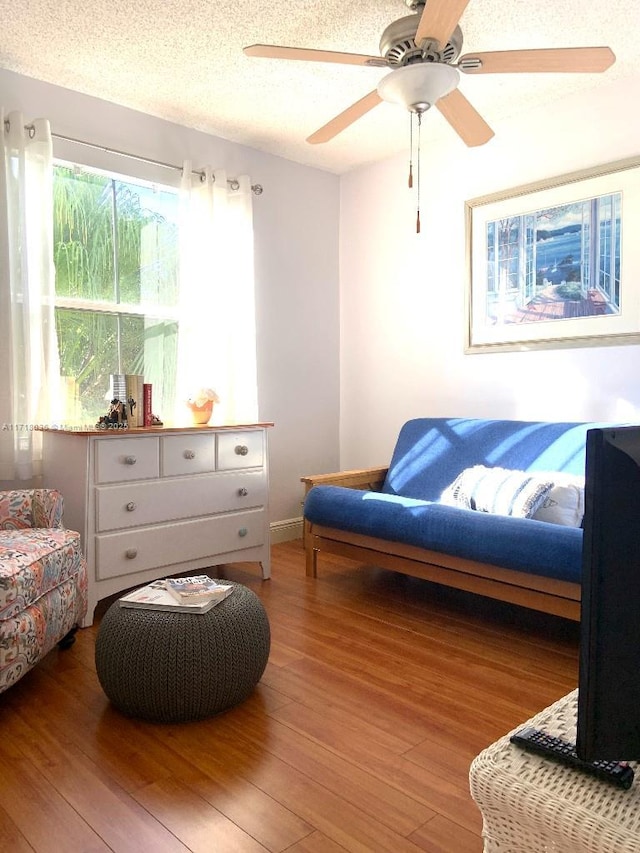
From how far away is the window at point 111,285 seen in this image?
3270mm

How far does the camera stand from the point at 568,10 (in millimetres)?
2527

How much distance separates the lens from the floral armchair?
6.44 ft

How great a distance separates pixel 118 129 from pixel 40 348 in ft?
4.23

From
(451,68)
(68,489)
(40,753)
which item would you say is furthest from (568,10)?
(40,753)

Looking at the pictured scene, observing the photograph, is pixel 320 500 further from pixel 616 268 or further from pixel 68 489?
pixel 616 268

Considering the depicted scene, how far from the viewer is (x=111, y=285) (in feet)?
11.2

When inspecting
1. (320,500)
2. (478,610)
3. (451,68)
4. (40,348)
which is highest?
(451,68)

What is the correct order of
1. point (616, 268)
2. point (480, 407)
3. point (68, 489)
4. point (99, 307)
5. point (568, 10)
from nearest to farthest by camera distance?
point (568, 10) → point (68, 489) → point (616, 268) → point (99, 307) → point (480, 407)

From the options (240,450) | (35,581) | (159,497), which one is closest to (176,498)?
(159,497)

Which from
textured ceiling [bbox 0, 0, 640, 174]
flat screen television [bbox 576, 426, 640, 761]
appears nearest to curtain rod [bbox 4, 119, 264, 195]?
textured ceiling [bbox 0, 0, 640, 174]

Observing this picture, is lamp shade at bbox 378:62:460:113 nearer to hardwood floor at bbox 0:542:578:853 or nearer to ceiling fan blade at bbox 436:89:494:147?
ceiling fan blade at bbox 436:89:494:147

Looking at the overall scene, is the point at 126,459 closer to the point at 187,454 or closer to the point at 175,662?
the point at 187,454

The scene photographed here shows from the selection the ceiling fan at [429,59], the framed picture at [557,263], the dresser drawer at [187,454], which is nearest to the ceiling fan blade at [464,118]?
the ceiling fan at [429,59]

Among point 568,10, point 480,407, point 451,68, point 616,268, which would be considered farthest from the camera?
point 480,407
